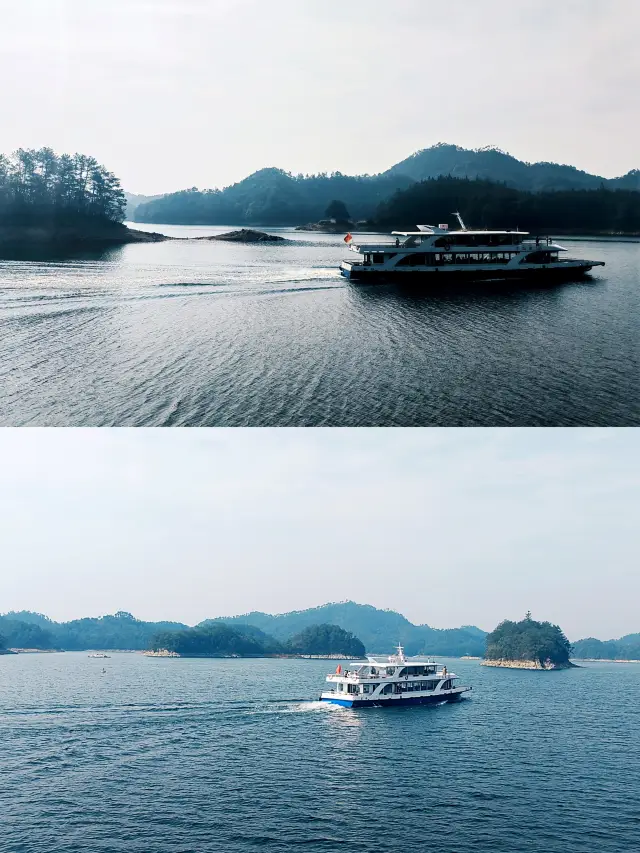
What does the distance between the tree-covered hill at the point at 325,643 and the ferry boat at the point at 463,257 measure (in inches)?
3387

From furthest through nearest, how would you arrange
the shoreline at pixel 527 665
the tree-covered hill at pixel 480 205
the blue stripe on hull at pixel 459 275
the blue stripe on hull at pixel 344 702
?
the shoreline at pixel 527 665, the tree-covered hill at pixel 480 205, the blue stripe on hull at pixel 344 702, the blue stripe on hull at pixel 459 275

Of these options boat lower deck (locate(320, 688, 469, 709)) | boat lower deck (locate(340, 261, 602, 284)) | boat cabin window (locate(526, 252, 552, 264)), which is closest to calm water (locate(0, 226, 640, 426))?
boat lower deck (locate(340, 261, 602, 284))

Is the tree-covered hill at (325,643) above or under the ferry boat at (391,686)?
under

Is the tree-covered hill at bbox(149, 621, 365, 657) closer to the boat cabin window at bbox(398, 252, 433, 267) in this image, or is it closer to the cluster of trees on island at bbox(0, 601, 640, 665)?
the cluster of trees on island at bbox(0, 601, 640, 665)

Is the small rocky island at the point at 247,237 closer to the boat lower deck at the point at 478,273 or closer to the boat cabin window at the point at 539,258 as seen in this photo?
the boat lower deck at the point at 478,273

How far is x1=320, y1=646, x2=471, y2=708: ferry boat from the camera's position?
1661 inches

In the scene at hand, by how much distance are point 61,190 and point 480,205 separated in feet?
102

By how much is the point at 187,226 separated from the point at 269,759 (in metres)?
42.1

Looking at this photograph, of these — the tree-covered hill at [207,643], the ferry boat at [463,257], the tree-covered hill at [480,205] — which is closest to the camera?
the ferry boat at [463,257]

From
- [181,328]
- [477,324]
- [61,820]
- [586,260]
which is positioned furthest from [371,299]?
[61,820]

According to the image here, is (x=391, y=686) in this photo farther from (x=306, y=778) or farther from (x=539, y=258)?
(x=539, y=258)

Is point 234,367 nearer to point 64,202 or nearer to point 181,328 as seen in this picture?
point 181,328

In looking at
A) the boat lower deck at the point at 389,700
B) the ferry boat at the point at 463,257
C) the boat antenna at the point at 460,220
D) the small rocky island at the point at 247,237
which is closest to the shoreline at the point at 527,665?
the boat lower deck at the point at 389,700

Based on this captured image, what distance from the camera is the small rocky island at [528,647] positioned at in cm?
9956
